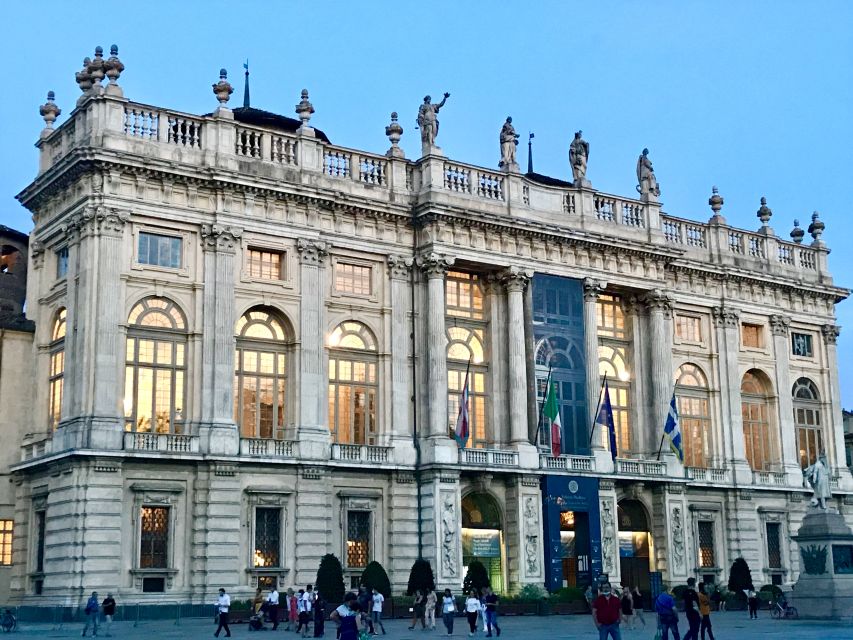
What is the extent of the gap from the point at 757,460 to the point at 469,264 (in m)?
20.1

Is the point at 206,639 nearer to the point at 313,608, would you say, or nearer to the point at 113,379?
the point at 313,608

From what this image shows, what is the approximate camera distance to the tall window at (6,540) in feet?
151

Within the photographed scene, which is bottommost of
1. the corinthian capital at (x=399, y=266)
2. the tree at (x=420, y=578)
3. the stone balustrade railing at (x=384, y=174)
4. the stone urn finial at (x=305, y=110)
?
the tree at (x=420, y=578)

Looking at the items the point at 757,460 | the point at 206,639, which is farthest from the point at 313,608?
the point at 757,460

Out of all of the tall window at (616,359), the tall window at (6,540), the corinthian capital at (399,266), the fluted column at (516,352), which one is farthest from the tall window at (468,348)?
the tall window at (6,540)

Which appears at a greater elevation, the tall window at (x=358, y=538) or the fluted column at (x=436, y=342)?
the fluted column at (x=436, y=342)

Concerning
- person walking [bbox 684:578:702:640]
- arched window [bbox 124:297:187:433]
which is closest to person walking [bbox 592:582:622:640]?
person walking [bbox 684:578:702:640]

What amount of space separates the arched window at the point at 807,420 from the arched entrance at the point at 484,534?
2058 centimetres

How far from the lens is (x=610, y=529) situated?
168 ft

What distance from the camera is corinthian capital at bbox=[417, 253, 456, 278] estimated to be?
4922 cm

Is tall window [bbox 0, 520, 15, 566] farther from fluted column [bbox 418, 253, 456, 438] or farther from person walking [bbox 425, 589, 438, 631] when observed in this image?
person walking [bbox 425, 589, 438, 631]

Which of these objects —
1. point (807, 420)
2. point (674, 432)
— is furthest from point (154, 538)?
point (807, 420)

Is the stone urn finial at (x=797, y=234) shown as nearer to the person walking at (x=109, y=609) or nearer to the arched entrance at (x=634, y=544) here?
the arched entrance at (x=634, y=544)

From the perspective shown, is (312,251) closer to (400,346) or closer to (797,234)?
(400,346)
